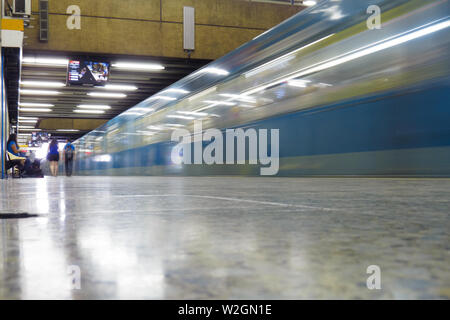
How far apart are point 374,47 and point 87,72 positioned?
10.4m

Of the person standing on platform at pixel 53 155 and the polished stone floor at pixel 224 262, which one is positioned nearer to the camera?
the polished stone floor at pixel 224 262

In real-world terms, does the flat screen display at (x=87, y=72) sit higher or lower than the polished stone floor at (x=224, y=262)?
higher

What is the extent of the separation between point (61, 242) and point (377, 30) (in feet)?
12.8

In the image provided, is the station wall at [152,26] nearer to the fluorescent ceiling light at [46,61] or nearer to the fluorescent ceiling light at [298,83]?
the fluorescent ceiling light at [46,61]

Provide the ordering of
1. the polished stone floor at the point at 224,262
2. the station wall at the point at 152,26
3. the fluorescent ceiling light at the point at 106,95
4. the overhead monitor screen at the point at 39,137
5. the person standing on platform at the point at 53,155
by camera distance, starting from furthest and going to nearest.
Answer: the overhead monitor screen at the point at 39,137 → the fluorescent ceiling light at the point at 106,95 → the person standing on platform at the point at 53,155 → the station wall at the point at 152,26 → the polished stone floor at the point at 224,262

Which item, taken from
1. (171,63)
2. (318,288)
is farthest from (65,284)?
(171,63)

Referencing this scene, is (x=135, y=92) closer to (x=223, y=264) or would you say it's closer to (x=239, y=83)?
(x=239, y=83)

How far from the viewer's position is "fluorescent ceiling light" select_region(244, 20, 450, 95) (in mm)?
→ 3264

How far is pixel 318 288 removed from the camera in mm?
246

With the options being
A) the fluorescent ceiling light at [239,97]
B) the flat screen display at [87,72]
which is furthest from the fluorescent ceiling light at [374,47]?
the flat screen display at [87,72]

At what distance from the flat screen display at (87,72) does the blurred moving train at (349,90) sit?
6503mm

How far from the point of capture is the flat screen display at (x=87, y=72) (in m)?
12.4

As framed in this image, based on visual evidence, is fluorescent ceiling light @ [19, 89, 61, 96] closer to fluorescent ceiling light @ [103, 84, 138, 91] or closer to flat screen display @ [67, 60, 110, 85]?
fluorescent ceiling light @ [103, 84, 138, 91]

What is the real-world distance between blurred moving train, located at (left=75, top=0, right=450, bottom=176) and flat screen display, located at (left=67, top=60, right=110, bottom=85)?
6.50 metres
